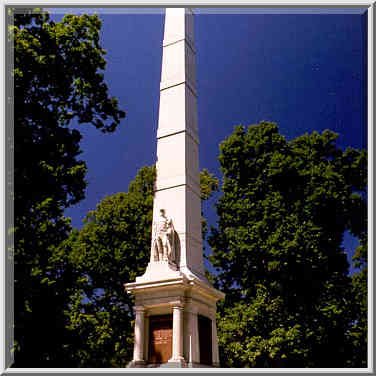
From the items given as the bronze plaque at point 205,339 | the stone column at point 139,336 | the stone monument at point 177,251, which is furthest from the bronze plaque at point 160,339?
the bronze plaque at point 205,339

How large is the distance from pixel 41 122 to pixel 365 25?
8.40 metres

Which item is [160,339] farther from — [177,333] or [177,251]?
[177,251]

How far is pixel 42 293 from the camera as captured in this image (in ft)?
42.4

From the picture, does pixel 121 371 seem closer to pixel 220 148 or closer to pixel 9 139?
pixel 9 139

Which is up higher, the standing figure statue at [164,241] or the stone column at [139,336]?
the standing figure statue at [164,241]

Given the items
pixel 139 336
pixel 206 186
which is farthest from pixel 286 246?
pixel 139 336

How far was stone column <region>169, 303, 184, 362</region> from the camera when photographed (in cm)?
1137

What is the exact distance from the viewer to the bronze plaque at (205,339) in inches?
486

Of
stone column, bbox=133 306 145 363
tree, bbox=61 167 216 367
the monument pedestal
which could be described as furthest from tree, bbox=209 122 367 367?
stone column, bbox=133 306 145 363

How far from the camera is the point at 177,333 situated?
38.1ft

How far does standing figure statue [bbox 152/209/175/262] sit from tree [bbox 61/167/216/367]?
28.6 ft

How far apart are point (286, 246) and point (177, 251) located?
8425 millimetres

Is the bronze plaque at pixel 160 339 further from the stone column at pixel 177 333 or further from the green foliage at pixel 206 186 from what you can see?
the green foliage at pixel 206 186

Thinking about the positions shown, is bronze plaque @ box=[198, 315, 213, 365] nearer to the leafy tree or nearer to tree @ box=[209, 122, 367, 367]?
tree @ box=[209, 122, 367, 367]
